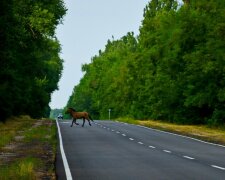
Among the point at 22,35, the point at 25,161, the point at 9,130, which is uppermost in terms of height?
the point at 22,35

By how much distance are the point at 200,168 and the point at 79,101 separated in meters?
153

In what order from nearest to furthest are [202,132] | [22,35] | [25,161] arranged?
[25,161] < [22,35] < [202,132]

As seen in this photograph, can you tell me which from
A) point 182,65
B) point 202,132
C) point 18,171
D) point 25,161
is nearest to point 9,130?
point 202,132

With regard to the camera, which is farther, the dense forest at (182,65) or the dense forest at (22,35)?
the dense forest at (182,65)

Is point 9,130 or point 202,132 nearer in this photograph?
point 9,130

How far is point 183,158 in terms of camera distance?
20984 mm

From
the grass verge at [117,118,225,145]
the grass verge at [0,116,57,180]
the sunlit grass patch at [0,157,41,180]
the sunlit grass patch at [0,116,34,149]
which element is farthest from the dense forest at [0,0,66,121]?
the sunlit grass patch at [0,157,41,180]

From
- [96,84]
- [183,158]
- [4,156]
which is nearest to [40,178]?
[4,156]

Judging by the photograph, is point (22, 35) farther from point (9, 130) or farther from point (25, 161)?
point (25, 161)

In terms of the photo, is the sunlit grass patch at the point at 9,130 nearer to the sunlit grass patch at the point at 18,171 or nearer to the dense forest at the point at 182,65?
the sunlit grass patch at the point at 18,171

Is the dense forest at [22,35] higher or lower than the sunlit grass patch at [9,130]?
higher

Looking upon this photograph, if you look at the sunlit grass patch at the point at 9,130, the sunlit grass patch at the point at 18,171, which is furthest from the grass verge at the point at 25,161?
the sunlit grass patch at the point at 9,130

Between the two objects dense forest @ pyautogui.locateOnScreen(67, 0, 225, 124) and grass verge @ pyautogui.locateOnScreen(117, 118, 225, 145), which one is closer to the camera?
grass verge @ pyautogui.locateOnScreen(117, 118, 225, 145)

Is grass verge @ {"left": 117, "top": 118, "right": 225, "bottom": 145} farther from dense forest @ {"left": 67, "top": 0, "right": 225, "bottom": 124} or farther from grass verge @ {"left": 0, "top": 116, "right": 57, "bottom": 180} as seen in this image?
grass verge @ {"left": 0, "top": 116, "right": 57, "bottom": 180}
